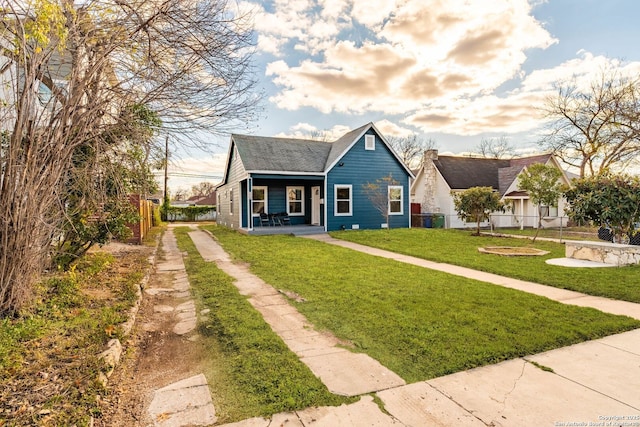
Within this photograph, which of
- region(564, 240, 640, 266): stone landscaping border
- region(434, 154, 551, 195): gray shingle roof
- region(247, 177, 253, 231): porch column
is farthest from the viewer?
region(434, 154, 551, 195): gray shingle roof

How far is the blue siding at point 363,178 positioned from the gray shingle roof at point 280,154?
1339mm

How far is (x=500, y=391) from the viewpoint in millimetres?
2797

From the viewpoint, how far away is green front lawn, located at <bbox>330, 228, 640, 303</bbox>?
622 centimetres

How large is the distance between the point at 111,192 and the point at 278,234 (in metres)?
9.84

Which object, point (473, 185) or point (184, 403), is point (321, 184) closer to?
point (473, 185)

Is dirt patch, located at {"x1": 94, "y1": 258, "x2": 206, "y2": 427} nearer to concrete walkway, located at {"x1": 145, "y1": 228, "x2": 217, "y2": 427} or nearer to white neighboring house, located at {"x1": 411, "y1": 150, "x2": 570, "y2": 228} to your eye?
concrete walkway, located at {"x1": 145, "y1": 228, "x2": 217, "y2": 427}

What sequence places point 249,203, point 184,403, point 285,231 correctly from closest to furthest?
point 184,403 < point 249,203 < point 285,231

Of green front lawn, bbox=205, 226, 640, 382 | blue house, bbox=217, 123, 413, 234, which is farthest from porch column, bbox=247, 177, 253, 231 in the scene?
green front lawn, bbox=205, 226, 640, 382

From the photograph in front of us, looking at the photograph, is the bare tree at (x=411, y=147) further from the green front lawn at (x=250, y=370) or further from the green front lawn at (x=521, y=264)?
the green front lawn at (x=250, y=370)

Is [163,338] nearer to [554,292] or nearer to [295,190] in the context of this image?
[554,292]

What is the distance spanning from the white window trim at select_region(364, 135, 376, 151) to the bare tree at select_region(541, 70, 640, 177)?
1284 cm

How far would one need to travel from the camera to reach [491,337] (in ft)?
12.6

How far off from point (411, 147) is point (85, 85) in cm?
4852

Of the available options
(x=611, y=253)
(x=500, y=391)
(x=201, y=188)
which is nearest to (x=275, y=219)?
(x=611, y=253)
